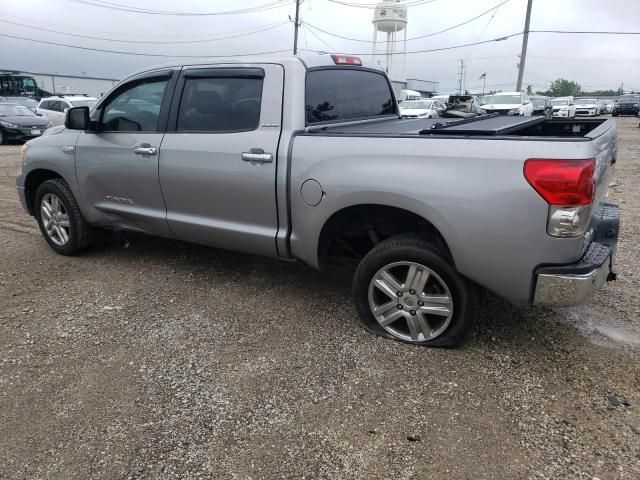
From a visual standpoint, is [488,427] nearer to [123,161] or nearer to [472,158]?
[472,158]

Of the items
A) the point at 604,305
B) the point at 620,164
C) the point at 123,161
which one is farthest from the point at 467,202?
the point at 620,164

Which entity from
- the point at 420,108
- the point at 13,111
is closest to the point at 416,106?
the point at 420,108

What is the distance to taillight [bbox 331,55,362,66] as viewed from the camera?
4051 millimetres

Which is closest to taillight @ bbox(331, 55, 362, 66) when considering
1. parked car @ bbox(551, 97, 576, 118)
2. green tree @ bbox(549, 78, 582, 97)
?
parked car @ bbox(551, 97, 576, 118)

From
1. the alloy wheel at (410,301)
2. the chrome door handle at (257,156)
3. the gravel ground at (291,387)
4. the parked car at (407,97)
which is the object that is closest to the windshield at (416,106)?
the parked car at (407,97)

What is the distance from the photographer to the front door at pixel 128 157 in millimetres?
4117

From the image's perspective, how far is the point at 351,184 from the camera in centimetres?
313

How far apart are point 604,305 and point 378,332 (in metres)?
1.85

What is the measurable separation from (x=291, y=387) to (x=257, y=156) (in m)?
1.55

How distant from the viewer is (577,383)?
9.48 feet

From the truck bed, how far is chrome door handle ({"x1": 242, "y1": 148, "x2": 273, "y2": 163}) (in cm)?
33

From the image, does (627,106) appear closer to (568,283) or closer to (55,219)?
(568,283)

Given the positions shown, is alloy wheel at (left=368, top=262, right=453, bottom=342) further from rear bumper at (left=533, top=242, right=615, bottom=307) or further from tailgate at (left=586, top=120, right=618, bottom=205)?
tailgate at (left=586, top=120, right=618, bottom=205)

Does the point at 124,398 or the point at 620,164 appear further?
the point at 620,164
